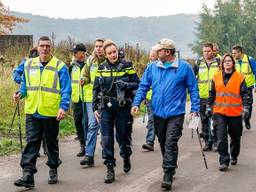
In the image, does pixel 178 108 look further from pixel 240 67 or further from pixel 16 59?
pixel 16 59

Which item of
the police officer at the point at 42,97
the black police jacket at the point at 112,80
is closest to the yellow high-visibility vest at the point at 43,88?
the police officer at the point at 42,97

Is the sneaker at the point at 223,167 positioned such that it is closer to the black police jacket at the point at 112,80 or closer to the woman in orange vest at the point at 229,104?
the woman in orange vest at the point at 229,104

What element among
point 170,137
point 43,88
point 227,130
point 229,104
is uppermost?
point 43,88

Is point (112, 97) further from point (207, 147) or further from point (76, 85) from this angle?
point (207, 147)

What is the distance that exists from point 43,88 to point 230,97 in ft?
10.2

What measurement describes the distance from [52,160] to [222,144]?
2735mm

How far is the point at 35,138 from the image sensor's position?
832cm

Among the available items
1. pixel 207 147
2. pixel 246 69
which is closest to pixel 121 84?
pixel 207 147

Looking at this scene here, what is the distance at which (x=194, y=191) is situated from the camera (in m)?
7.91

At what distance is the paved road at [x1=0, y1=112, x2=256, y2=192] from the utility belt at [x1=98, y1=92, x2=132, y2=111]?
105 centimetres

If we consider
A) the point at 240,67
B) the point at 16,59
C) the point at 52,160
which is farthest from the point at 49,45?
the point at 16,59

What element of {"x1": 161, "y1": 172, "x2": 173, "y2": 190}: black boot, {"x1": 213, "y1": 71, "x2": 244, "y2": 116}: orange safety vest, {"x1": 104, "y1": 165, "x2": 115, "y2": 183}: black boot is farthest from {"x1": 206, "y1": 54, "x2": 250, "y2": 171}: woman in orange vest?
{"x1": 104, "y1": 165, "x2": 115, "y2": 183}: black boot

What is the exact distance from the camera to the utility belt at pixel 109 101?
872 centimetres

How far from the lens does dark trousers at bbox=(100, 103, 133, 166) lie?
28.6 feet
